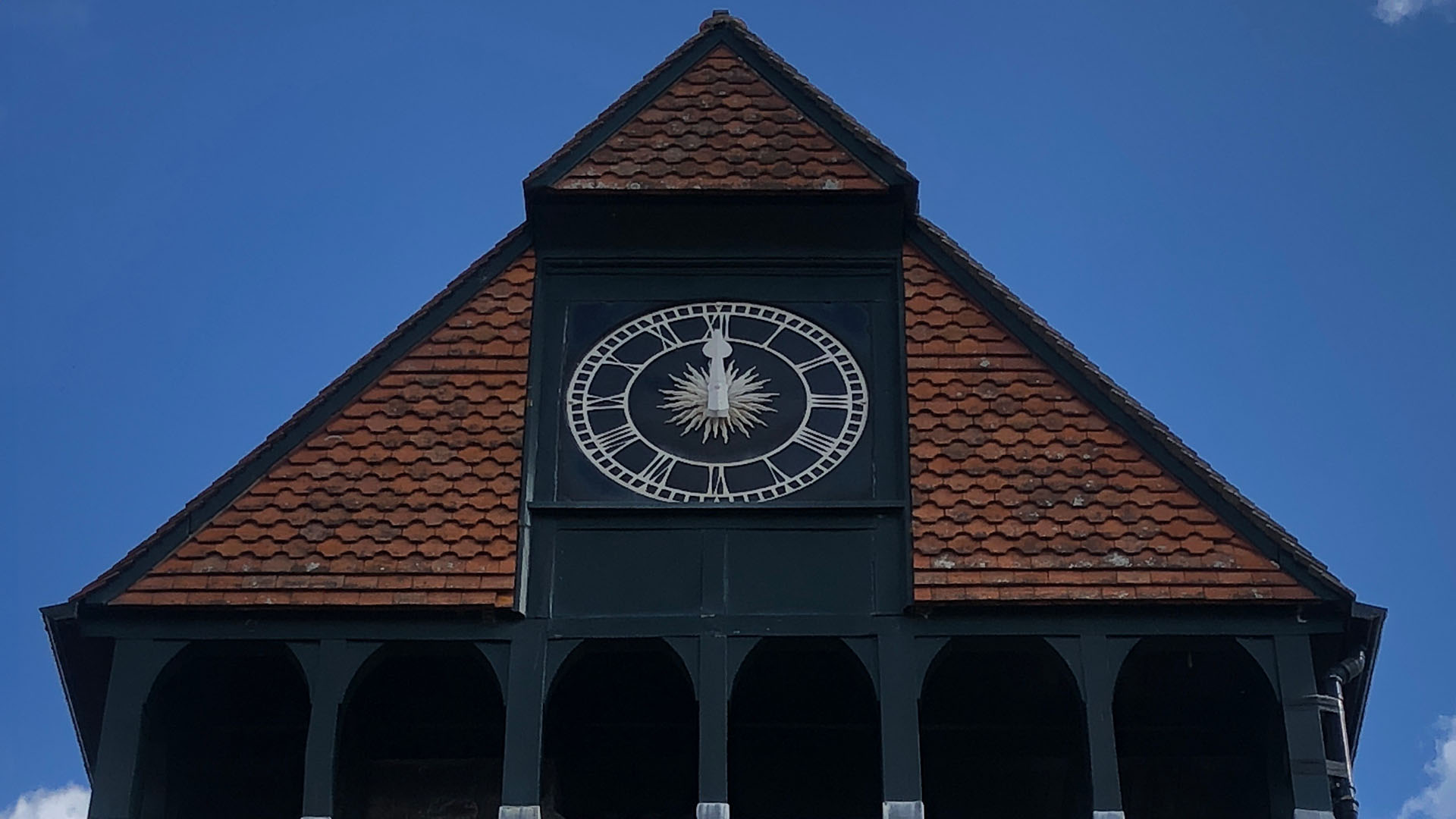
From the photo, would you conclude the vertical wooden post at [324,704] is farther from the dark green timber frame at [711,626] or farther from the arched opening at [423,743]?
the arched opening at [423,743]

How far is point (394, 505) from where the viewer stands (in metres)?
22.5

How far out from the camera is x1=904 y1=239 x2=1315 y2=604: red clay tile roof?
2197 cm

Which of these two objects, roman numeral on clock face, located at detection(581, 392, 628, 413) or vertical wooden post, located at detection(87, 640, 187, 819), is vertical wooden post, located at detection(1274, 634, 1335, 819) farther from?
vertical wooden post, located at detection(87, 640, 187, 819)

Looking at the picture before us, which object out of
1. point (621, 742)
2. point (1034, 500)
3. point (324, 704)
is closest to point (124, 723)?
point (324, 704)

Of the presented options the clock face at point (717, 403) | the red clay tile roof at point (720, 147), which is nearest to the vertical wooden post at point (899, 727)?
the clock face at point (717, 403)

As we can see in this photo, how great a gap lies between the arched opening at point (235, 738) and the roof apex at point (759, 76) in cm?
468

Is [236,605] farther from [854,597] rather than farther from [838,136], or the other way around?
[838,136]

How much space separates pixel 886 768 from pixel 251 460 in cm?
563

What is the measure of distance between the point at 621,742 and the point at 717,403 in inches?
111

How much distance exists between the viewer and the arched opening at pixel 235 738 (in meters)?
22.6

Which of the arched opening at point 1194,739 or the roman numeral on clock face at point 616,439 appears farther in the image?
the roman numeral on clock face at point 616,439

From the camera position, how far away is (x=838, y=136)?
81.9 ft

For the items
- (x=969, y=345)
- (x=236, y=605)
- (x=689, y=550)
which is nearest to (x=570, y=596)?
(x=689, y=550)

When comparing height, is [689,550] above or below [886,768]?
above
